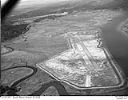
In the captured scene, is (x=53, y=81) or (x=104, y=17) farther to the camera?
(x=104, y=17)

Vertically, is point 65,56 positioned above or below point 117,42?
below

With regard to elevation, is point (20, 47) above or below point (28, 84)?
above

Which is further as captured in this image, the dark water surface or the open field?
the dark water surface

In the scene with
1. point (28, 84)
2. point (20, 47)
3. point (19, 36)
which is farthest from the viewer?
point (19, 36)

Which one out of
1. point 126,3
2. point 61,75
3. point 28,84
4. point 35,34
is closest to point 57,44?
point 35,34

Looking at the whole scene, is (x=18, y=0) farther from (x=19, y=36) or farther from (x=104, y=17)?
(x=104, y=17)

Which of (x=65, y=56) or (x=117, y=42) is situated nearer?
(x=65, y=56)

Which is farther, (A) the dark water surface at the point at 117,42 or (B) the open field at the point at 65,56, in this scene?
(A) the dark water surface at the point at 117,42

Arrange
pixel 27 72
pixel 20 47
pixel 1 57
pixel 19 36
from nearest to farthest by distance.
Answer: pixel 27 72 < pixel 1 57 < pixel 20 47 < pixel 19 36
